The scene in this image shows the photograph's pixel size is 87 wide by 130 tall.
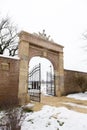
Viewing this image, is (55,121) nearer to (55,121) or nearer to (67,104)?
(55,121)

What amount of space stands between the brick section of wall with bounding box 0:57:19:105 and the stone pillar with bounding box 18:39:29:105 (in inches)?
14.5

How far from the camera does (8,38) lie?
2517cm

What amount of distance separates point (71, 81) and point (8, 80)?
728cm

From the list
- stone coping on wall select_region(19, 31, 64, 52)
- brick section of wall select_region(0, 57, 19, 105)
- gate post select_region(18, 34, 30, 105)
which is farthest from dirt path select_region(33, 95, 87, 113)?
stone coping on wall select_region(19, 31, 64, 52)

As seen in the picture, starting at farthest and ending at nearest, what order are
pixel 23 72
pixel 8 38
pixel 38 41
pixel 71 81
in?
pixel 8 38
pixel 71 81
pixel 38 41
pixel 23 72

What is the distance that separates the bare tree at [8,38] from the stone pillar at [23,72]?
14316mm

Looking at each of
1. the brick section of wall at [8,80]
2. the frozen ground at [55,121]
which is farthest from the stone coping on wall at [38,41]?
the frozen ground at [55,121]

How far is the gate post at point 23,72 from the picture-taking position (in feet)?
29.2

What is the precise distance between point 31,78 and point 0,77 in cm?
352

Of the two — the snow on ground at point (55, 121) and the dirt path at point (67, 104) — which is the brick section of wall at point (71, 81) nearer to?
the dirt path at point (67, 104)

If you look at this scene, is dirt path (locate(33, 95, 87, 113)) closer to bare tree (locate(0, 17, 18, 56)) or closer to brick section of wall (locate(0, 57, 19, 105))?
brick section of wall (locate(0, 57, 19, 105))

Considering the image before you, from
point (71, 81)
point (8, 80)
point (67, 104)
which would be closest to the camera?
point (8, 80)

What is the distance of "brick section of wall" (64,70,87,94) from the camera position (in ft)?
43.2

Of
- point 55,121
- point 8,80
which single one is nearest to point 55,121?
point 55,121
